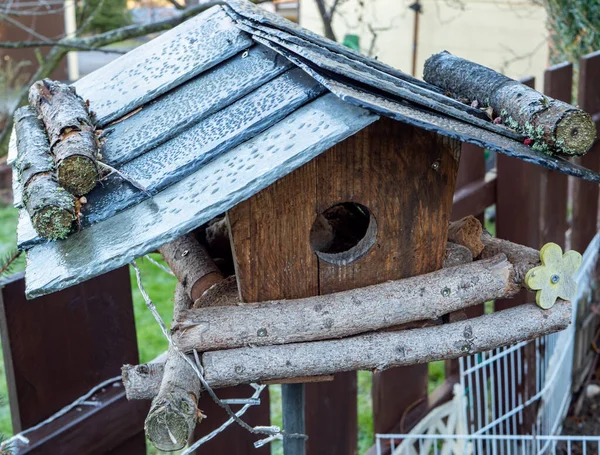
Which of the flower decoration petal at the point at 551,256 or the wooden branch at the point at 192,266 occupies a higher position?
the wooden branch at the point at 192,266

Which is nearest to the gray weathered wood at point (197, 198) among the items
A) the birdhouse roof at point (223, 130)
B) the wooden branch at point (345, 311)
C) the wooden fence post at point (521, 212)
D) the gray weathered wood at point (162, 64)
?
the birdhouse roof at point (223, 130)

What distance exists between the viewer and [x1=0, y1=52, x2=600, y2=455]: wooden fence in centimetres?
200

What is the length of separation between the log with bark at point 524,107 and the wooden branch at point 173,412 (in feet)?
2.62

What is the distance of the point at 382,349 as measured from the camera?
1563 mm

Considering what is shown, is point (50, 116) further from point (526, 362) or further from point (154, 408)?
point (526, 362)

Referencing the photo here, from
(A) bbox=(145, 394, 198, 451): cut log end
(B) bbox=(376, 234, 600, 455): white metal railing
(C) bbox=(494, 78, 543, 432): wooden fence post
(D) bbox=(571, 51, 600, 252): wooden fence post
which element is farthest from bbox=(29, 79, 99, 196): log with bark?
(D) bbox=(571, 51, 600, 252): wooden fence post

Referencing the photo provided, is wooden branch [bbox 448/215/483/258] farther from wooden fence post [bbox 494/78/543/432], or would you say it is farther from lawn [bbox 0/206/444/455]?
lawn [bbox 0/206/444/455]

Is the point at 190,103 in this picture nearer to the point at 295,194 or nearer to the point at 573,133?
the point at 295,194

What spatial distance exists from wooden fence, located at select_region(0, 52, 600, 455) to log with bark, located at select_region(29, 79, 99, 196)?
1.64 feet

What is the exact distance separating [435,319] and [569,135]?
508 mm

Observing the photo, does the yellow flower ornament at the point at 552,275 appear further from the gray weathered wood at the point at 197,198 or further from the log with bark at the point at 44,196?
the log with bark at the point at 44,196

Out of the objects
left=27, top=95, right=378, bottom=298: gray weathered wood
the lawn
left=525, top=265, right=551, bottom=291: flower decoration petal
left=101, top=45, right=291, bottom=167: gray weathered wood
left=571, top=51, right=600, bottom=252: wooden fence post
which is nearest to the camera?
left=27, top=95, right=378, bottom=298: gray weathered wood

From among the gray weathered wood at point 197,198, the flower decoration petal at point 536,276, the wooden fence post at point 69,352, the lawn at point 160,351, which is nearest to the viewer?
the gray weathered wood at point 197,198

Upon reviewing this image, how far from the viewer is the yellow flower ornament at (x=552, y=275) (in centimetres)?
162
